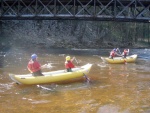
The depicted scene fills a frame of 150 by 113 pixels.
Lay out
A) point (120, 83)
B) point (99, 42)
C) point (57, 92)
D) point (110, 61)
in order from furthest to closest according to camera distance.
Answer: point (99, 42)
point (110, 61)
point (120, 83)
point (57, 92)

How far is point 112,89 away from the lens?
498 inches

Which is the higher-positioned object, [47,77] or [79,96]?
[47,77]

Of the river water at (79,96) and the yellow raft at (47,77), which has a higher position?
the yellow raft at (47,77)

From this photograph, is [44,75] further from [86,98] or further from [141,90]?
[141,90]

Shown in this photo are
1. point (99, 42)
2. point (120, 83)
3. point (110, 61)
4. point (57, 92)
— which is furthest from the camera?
point (99, 42)

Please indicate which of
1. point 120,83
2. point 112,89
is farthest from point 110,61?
point 112,89

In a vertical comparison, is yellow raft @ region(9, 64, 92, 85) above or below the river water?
above

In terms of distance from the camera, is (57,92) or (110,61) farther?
(110,61)

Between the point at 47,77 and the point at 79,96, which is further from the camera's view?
the point at 47,77

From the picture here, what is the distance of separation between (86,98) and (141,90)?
9.67 ft

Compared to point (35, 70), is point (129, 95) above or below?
below

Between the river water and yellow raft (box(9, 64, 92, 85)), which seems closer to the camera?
the river water

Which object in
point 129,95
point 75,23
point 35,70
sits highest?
point 75,23

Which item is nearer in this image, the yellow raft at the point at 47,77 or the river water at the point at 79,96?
the river water at the point at 79,96
